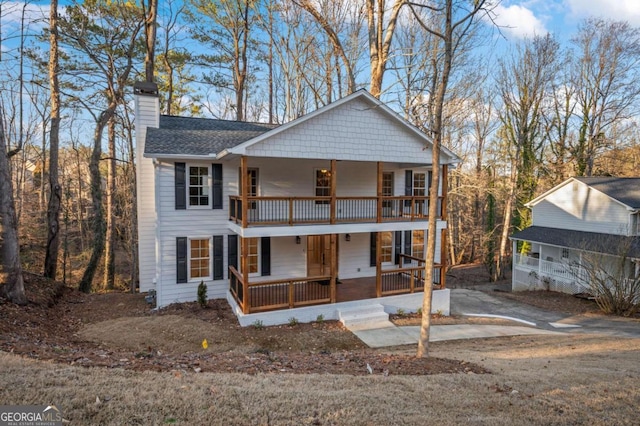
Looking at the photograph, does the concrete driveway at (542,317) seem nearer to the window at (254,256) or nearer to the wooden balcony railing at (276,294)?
the wooden balcony railing at (276,294)

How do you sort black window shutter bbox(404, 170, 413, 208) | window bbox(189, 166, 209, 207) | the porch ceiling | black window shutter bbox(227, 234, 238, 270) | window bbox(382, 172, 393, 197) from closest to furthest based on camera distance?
the porch ceiling < window bbox(189, 166, 209, 207) < black window shutter bbox(227, 234, 238, 270) < window bbox(382, 172, 393, 197) < black window shutter bbox(404, 170, 413, 208)

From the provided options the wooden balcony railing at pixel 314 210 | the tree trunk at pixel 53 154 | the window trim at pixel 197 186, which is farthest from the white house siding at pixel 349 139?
the tree trunk at pixel 53 154

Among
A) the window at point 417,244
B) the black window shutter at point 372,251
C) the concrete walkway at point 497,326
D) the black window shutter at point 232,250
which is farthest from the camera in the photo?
the window at point 417,244

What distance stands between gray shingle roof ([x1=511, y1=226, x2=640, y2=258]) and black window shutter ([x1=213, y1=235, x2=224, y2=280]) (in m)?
16.1

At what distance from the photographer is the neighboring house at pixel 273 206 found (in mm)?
10547

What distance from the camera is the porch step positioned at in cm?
1034

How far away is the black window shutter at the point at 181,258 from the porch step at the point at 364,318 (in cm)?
553

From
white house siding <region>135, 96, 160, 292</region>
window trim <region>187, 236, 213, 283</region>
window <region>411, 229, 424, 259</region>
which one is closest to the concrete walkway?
window <region>411, 229, 424, 259</region>

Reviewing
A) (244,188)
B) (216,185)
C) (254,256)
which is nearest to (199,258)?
(254,256)

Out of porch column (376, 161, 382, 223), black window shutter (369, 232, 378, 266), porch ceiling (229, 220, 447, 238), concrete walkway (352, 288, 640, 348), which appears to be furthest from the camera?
black window shutter (369, 232, 378, 266)

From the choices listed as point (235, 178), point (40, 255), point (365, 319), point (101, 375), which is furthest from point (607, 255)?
point (40, 255)

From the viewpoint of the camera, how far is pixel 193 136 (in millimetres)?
12328

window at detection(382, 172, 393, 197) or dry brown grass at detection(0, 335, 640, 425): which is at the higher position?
window at detection(382, 172, 393, 197)

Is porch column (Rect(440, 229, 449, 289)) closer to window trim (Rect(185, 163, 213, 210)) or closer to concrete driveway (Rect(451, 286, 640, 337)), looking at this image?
concrete driveway (Rect(451, 286, 640, 337))
